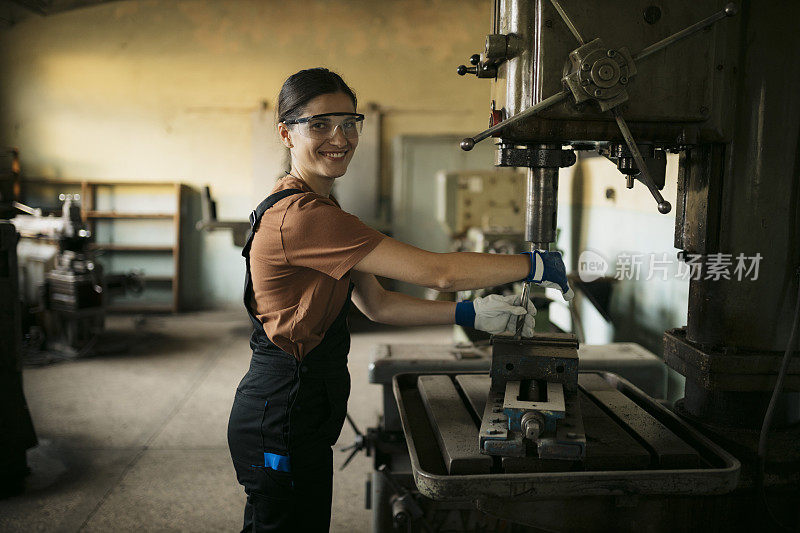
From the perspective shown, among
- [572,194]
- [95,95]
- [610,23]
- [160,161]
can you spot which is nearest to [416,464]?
[610,23]

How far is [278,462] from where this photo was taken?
3.86 ft

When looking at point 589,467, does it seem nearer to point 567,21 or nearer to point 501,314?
point 501,314

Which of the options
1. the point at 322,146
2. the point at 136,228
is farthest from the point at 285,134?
the point at 136,228

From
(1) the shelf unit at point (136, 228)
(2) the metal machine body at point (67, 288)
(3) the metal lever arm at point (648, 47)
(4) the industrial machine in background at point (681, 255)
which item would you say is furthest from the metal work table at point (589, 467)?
(1) the shelf unit at point (136, 228)

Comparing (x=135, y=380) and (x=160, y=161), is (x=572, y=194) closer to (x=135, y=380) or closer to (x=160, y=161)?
(x=135, y=380)

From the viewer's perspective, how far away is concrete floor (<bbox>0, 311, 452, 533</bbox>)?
221 cm

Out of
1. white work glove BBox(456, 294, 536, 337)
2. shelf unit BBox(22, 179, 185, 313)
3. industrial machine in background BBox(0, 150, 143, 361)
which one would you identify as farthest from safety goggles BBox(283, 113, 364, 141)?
shelf unit BBox(22, 179, 185, 313)

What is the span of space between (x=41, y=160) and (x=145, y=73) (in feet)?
3.86

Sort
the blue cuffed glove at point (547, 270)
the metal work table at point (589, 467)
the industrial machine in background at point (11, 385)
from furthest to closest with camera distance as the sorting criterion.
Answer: the industrial machine in background at point (11, 385) → the blue cuffed glove at point (547, 270) → the metal work table at point (589, 467)

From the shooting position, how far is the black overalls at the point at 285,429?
117 centimetres

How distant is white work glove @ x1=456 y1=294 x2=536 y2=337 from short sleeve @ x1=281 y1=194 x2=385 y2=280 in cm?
22

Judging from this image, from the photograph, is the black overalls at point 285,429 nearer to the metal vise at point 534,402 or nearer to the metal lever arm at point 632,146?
the metal vise at point 534,402

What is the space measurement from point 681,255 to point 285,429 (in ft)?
2.48

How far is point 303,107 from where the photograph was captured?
46.8 inches
